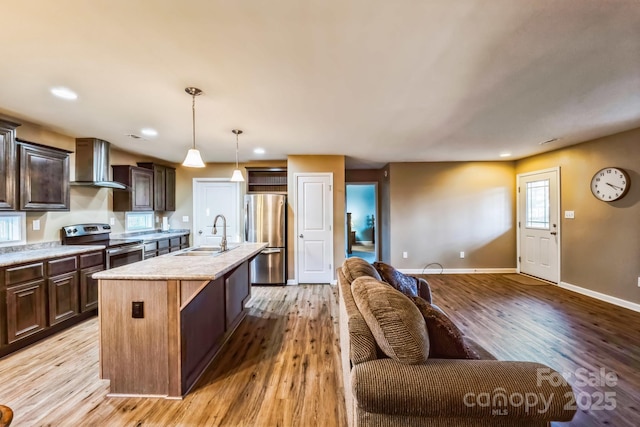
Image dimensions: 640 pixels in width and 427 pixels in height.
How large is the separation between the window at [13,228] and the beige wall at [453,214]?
551 cm

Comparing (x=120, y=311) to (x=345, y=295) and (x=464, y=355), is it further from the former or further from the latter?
(x=464, y=355)

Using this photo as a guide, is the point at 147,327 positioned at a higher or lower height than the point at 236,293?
higher

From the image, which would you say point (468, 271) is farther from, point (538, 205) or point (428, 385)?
point (428, 385)

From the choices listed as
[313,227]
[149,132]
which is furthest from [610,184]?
[149,132]

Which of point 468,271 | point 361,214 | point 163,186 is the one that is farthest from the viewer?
point 361,214

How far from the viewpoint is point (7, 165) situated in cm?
266

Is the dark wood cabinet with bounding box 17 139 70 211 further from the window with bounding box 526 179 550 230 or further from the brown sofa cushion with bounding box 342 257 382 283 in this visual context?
the window with bounding box 526 179 550 230

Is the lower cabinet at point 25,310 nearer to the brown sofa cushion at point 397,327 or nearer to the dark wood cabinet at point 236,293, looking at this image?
the dark wood cabinet at point 236,293

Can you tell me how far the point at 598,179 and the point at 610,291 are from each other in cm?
158

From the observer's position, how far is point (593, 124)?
3193mm

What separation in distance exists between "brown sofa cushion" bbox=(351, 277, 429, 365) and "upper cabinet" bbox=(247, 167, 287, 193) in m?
4.17

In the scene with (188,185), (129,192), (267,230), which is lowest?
(267,230)

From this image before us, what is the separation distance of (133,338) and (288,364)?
1.20m

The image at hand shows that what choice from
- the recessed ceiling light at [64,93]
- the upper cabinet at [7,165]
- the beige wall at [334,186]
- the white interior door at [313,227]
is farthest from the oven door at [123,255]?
the white interior door at [313,227]
